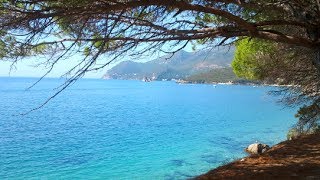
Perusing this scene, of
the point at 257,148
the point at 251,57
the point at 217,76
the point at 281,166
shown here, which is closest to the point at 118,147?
the point at 257,148

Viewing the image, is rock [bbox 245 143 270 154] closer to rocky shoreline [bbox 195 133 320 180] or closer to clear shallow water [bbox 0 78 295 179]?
clear shallow water [bbox 0 78 295 179]

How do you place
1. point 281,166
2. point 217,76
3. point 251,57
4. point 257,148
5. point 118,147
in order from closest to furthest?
1. point 281,166
2. point 251,57
3. point 257,148
4. point 118,147
5. point 217,76

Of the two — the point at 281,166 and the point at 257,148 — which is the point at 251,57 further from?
the point at 257,148

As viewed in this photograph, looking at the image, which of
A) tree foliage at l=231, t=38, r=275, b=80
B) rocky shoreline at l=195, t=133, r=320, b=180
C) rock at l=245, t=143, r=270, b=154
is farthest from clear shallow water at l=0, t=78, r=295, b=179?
rocky shoreline at l=195, t=133, r=320, b=180

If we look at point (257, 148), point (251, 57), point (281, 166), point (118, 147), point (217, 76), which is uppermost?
point (251, 57)

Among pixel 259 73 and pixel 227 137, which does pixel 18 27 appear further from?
pixel 227 137

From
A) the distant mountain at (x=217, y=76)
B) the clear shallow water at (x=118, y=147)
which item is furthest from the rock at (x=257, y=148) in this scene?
the distant mountain at (x=217, y=76)

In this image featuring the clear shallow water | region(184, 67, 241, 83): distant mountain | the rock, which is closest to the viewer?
the clear shallow water

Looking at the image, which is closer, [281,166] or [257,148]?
[281,166]

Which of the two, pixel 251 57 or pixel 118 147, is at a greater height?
pixel 251 57

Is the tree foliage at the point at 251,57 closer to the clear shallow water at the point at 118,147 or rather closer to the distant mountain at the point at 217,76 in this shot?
the clear shallow water at the point at 118,147

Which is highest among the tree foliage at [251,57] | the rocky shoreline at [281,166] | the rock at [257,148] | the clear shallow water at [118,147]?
the tree foliage at [251,57]

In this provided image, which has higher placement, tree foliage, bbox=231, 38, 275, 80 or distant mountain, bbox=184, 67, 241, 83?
tree foliage, bbox=231, 38, 275, 80

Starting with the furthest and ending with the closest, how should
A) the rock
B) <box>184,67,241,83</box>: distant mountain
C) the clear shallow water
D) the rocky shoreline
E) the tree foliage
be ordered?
<box>184,67,241,83</box>: distant mountain
the rock
the clear shallow water
the tree foliage
the rocky shoreline
